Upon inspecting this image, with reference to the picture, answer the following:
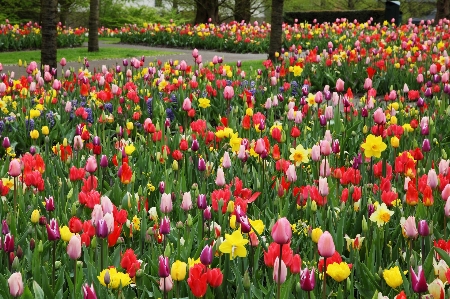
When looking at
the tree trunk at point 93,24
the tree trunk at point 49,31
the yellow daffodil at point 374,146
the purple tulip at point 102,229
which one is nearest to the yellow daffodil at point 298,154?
the yellow daffodil at point 374,146

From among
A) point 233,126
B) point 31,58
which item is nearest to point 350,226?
point 233,126

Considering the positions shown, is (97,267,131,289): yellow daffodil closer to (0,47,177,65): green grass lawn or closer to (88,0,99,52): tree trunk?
(0,47,177,65): green grass lawn

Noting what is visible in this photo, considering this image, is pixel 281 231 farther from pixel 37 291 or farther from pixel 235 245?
pixel 37 291

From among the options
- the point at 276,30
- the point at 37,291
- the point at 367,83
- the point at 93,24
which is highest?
the point at 93,24

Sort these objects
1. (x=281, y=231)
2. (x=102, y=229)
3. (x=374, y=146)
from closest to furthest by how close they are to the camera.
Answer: (x=281, y=231), (x=102, y=229), (x=374, y=146)

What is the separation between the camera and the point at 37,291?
7.01ft

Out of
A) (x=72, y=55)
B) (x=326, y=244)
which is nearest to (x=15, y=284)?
(x=326, y=244)

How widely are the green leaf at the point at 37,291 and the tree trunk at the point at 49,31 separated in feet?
22.8

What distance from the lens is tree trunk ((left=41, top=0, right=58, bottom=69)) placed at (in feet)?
28.3

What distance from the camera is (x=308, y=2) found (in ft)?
128

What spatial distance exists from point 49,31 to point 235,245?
747 centimetres

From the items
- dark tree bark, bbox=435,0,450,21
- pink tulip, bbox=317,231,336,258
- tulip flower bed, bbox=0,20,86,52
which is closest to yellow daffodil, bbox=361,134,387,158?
pink tulip, bbox=317,231,336,258

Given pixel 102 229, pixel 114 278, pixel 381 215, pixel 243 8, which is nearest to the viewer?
pixel 114 278

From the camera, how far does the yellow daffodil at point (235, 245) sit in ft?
6.79
